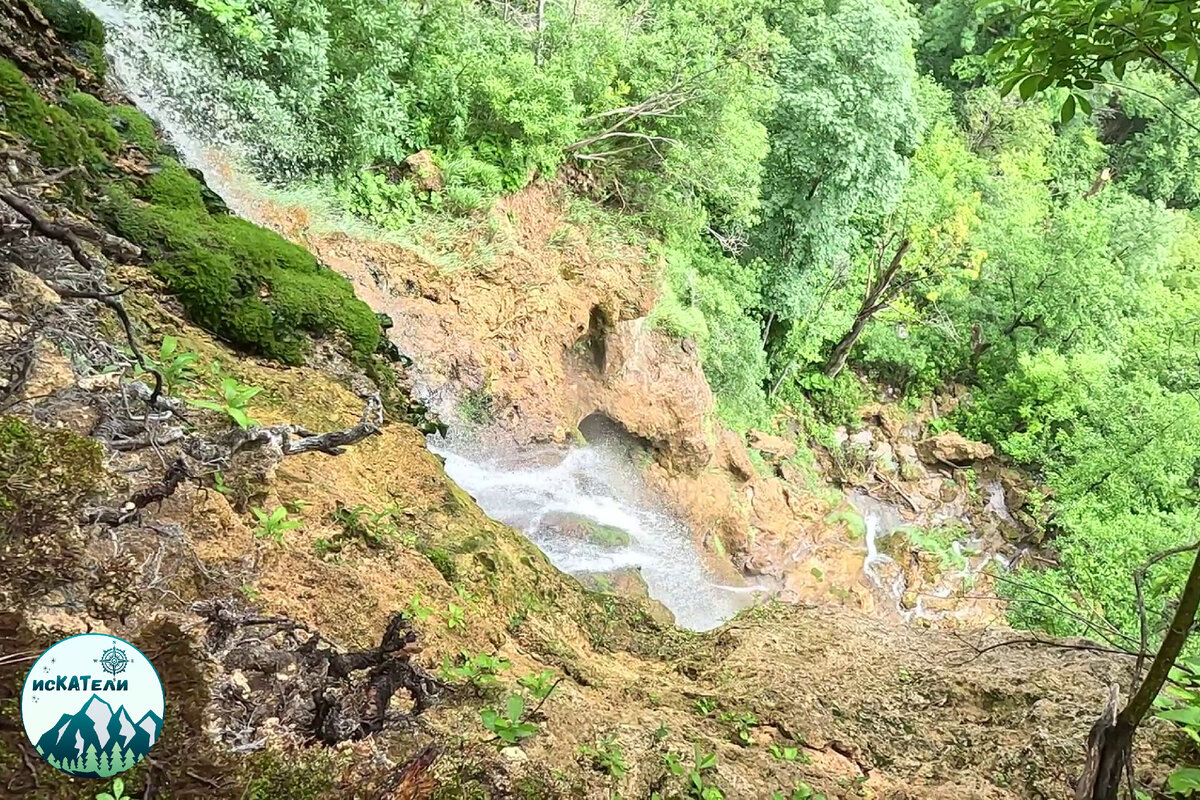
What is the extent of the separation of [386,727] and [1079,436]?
1361 cm

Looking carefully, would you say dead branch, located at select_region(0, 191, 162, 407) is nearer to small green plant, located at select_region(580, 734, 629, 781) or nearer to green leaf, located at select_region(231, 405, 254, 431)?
green leaf, located at select_region(231, 405, 254, 431)

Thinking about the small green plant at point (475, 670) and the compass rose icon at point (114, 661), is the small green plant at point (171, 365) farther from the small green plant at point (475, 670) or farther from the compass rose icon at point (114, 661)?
the small green plant at point (475, 670)

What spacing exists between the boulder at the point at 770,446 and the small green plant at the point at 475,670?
33.8 ft

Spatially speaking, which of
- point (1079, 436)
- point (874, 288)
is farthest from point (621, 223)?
point (1079, 436)

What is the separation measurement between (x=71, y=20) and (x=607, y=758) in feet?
24.0

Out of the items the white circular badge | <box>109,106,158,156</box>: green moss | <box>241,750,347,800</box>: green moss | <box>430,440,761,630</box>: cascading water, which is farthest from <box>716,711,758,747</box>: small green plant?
<box>109,106,158,156</box>: green moss

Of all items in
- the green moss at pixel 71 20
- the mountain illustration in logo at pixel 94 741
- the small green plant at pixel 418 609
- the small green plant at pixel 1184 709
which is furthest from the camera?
the green moss at pixel 71 20

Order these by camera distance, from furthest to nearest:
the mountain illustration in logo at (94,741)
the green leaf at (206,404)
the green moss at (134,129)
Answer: the green moss at (134,129) → the green leaf at (206,404) → the mountain illustration in logo at (94,741)

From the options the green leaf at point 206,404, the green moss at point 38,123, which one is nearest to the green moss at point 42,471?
the green leaf at point 206,404

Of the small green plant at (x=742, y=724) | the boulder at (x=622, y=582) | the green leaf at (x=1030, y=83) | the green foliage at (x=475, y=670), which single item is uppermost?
the green leaf at (x=1030, y=83)

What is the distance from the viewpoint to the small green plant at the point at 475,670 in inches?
106

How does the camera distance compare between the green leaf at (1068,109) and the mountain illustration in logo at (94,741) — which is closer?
the mountain illustration in logo at (94,741)

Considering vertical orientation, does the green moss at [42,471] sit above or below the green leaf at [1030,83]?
below

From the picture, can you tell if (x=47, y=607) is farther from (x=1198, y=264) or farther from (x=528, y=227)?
(x=1198, y=264)
